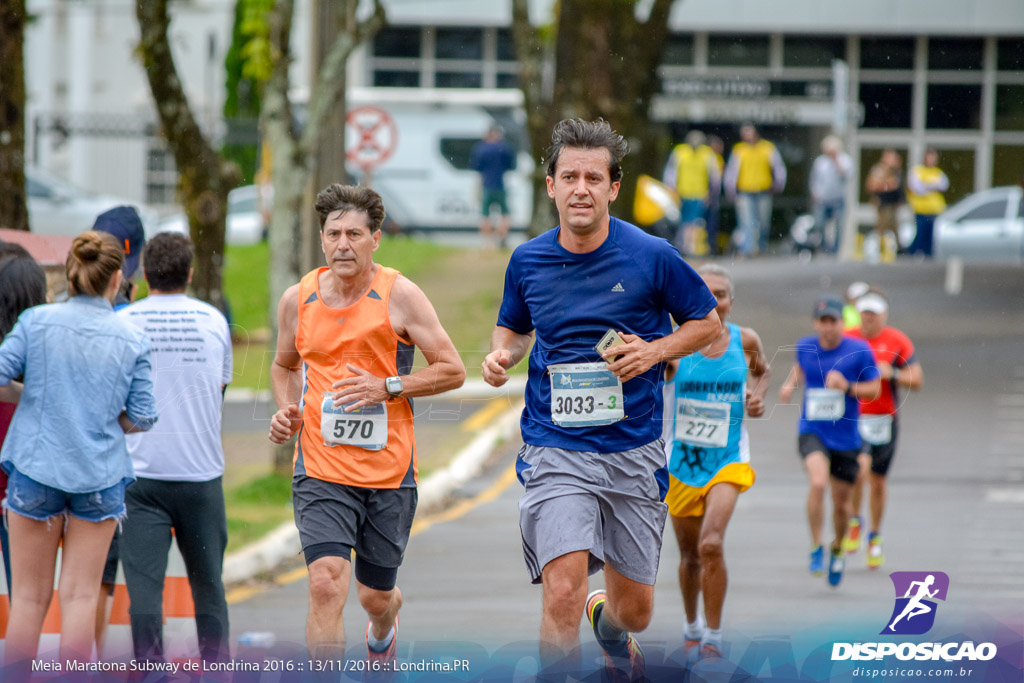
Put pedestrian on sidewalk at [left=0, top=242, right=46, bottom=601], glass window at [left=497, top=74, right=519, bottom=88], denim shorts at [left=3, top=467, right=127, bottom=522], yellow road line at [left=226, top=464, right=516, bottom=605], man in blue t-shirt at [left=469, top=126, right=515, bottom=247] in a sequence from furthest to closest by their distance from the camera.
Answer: glass window at [left=497, top=74, right=519, bottom=88] → man in blue t-shirt at [left=469, top=126, right=515, bottom=247] → yellow road line at [left=226, top=464, right=516, bottom=605] → pedestrian on sidewalk at [left=0, top=242, right=46, bottom=601] → denim shorts at [left=3, top=467, right=127, bottom=522]

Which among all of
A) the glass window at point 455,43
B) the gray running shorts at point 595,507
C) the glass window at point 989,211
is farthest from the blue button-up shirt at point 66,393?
the glass window at point 455,43

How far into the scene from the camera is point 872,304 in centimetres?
947

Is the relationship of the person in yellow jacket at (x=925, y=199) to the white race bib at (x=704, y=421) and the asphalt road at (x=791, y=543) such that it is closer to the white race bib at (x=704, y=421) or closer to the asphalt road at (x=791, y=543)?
the asphalt road at (x=791, y=543)

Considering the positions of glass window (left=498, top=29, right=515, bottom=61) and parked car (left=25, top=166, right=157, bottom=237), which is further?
glass window (left=498, top=29, right=515, bottom=61)

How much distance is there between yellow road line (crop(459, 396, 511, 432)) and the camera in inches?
555

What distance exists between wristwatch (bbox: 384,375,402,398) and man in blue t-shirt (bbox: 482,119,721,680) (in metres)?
0.47

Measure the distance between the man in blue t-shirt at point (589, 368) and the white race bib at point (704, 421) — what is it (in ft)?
4.31

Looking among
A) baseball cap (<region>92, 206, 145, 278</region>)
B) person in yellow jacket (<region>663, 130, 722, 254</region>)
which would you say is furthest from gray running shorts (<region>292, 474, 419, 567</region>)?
person in yellow jacket (<region>663, 130, 722, 254</region>)

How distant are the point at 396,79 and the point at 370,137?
19.8 meters

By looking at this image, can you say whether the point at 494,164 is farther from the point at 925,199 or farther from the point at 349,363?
the point at 349,363

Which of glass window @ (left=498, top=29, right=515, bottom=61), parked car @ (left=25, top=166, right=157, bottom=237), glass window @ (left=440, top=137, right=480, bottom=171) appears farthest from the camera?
glass window @ (left=498, top=29, right=515, bottom=61)

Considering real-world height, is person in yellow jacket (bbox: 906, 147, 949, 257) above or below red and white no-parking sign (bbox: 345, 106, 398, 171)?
below

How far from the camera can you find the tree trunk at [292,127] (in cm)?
955

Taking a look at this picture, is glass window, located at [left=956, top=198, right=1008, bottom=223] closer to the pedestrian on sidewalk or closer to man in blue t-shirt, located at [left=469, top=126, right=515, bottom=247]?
man in blue t-shirt, located at [left=469, top=126, right=515, bottom=247]
